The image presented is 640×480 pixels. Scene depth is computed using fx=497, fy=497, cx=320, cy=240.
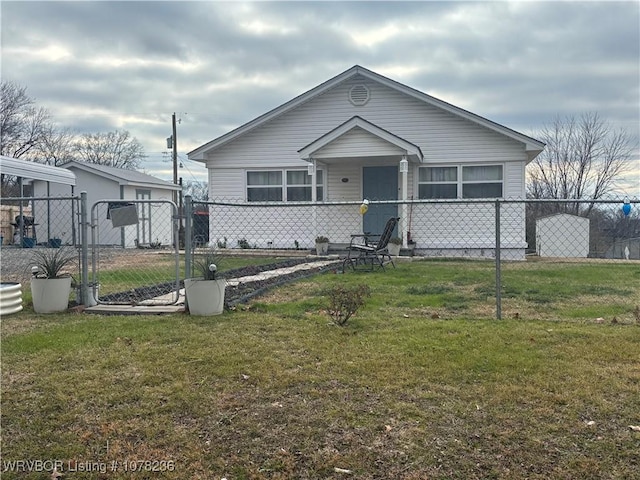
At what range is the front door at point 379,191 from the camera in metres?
15.2

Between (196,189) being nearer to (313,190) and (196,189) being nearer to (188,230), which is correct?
(313,190)

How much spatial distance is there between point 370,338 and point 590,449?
86.5 inches

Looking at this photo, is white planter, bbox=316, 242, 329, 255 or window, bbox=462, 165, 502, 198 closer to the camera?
white planter, bbox=316, 242, 329, 255

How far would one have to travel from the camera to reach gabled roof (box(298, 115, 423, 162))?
44.7ft

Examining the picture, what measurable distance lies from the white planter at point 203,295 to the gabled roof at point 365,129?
918 cm

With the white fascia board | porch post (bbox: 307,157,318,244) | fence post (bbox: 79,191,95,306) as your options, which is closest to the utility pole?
the white fascia board

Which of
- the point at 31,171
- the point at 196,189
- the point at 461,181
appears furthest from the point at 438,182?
the point at 196,189

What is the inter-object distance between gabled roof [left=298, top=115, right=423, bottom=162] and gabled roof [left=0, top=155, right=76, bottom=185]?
29.3 ft

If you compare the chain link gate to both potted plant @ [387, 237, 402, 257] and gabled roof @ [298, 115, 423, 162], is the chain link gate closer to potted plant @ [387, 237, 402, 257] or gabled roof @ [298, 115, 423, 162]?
gabled roof @ [298, 115, 423, 162]

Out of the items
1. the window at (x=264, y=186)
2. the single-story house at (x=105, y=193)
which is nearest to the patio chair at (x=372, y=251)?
the window at (x=264, y=186)

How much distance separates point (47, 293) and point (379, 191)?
35.9 ft

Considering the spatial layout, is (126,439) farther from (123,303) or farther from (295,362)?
(123,303)

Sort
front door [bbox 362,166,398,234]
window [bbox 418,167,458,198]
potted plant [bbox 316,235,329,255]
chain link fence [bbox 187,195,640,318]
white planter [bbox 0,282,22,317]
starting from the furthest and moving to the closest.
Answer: front door [bbox 362,166,398,234] < window [bbox 418,167,458,198] < chain link fence [bbox 187,195,640,318] < potted plant [bbox 316,235,329,255] < white planter [bbox 0,282,22,317]

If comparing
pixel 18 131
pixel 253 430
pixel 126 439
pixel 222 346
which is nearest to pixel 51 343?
pixel 222 346
